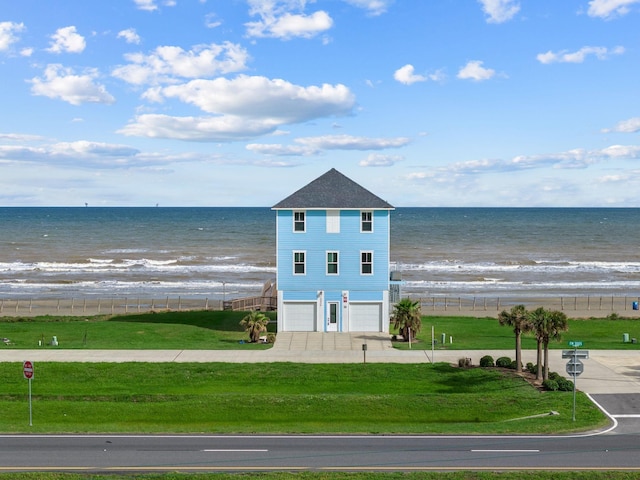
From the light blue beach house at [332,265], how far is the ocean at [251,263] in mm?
25601

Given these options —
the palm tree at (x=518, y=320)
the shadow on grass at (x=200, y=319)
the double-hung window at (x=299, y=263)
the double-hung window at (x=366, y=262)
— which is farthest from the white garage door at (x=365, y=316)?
the palm tree at (x=518, y=320)

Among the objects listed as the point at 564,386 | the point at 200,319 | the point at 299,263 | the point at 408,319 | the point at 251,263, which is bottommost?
the point at 564,386

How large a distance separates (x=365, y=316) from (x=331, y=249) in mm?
5059

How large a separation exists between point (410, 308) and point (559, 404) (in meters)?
15.3

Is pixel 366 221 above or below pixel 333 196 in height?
below

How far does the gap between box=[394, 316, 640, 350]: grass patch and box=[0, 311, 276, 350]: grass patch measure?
1106 cm

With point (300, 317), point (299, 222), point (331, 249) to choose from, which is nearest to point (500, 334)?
point (331, 249)

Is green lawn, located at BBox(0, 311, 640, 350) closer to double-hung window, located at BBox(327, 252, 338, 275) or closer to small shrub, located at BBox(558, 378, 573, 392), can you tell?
double-hung window, located at BBox(327, 252, 338, 275)

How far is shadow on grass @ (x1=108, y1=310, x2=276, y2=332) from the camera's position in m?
48.6

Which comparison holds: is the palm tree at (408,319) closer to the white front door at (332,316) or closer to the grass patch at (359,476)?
the white front door at (332,316)

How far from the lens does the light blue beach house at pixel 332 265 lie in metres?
45.8

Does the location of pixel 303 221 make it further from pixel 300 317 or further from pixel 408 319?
pixel 408 319

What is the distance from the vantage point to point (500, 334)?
150ft

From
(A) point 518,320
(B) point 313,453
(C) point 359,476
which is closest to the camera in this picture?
(C) point 359,476
